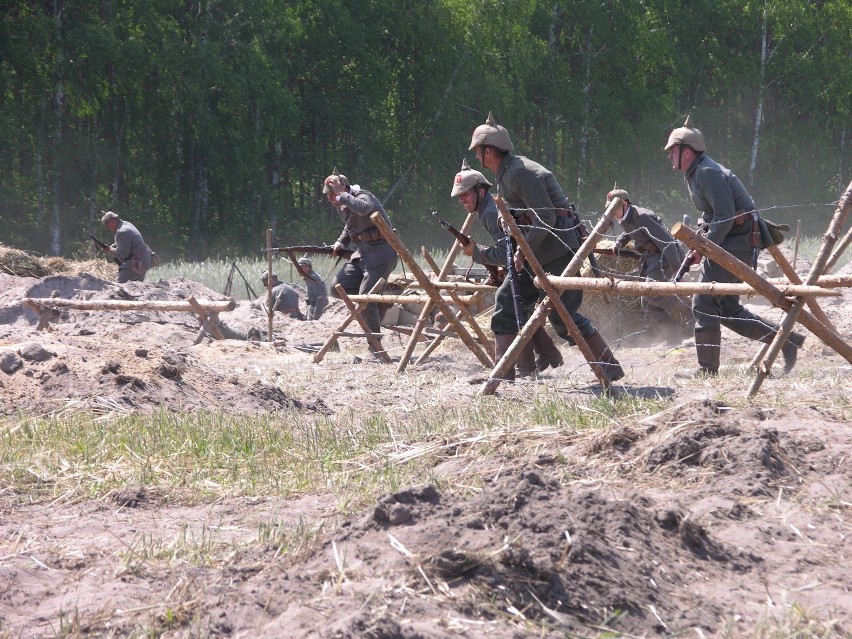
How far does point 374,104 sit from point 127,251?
18.7 m

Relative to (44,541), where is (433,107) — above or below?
above

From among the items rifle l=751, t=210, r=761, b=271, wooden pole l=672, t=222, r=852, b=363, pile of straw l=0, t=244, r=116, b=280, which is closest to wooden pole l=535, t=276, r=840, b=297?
wooden pole l=672, t=222, r=852, b=363

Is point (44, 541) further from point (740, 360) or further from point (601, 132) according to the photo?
point (601, 132)

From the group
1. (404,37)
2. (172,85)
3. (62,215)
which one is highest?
(404,37)

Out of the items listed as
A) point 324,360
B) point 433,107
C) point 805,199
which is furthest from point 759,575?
point 805,199

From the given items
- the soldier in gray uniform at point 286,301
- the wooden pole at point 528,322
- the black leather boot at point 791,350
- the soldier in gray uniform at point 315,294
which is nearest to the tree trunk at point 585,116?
the soldier in gray uniform at point 315,294

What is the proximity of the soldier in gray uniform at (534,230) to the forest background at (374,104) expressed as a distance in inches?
900

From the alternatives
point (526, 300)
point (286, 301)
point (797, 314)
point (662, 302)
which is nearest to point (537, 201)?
point (526, 300)

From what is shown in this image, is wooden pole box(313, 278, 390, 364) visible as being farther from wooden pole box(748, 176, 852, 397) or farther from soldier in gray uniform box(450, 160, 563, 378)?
wooden pole box(748, 176, 852, 397)

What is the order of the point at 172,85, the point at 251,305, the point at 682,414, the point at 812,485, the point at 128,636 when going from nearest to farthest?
the point at 128,636 → the point at 812,485 → the point at 682,414 → the point at 251,305 → the point at 172,85

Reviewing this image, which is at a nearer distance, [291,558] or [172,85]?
[291,558]

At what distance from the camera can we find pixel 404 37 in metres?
35.9

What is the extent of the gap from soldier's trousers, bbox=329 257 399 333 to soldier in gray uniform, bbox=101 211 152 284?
703 centimetres

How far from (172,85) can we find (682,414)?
88.5 ft
